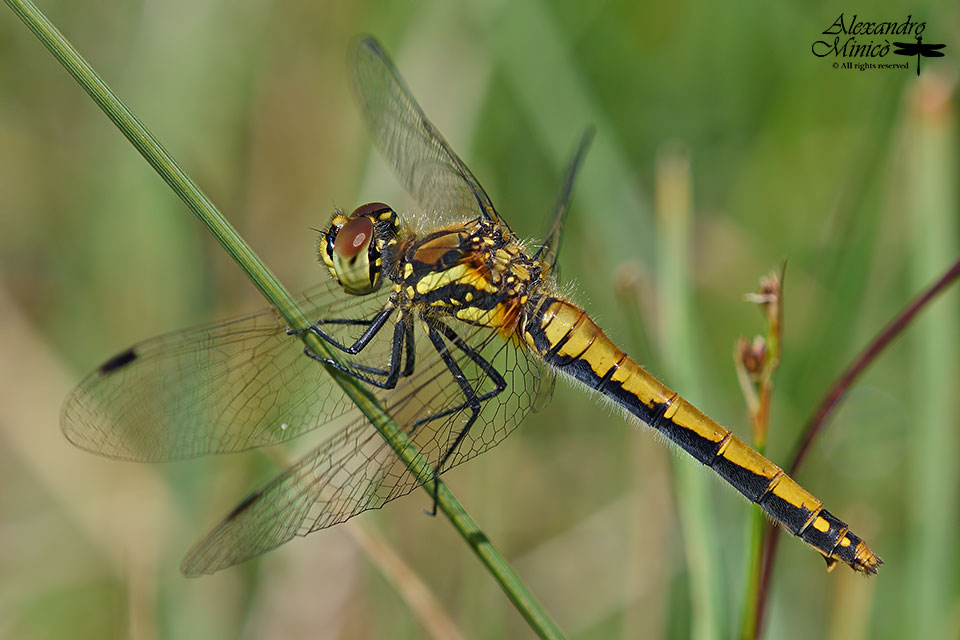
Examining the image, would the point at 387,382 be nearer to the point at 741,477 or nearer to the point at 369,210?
the point at 369,210

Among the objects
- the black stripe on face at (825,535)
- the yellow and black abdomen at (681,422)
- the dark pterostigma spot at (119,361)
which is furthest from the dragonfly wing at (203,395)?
the black stripe on face at (825,535)

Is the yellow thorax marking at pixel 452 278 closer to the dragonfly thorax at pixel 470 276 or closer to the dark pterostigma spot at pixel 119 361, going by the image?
the dragonfly thorax at pixel 470 276

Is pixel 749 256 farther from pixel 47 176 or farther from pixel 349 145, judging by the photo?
pixel 47 176

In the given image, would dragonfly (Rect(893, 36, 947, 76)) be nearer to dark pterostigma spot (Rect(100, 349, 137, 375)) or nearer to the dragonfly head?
the dragonfly head

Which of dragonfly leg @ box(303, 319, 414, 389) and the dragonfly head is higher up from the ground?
the dragonfly head

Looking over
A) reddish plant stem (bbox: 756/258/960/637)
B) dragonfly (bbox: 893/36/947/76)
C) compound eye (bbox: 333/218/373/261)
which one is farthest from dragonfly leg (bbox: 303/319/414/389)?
dragonfly (bbox: 893/36/947/76)

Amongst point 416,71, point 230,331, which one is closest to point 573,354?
point 230,331

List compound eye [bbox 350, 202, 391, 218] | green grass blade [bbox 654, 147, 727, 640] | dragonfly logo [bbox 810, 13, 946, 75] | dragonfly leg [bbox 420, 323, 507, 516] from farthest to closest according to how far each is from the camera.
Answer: dragonfly logo [bbox 810, 13, 946, 75]
compound eye [bbox 350, 202, 391, 218]
dragonfly leg [bbox 420, 323, 507, 516]
green grass blade [bbox 654, 147, 727, 640]

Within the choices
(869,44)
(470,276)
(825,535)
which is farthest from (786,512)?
(869,44)
